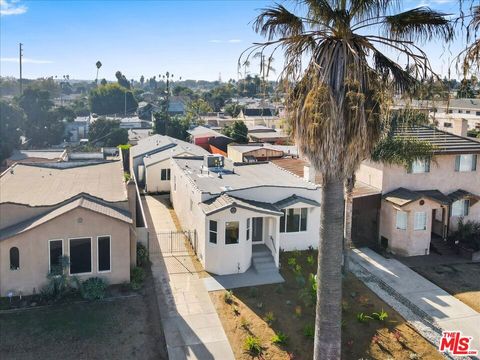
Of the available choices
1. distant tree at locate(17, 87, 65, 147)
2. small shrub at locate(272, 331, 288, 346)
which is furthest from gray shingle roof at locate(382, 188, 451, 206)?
distant tree at locate(17, 87, 65, 147)

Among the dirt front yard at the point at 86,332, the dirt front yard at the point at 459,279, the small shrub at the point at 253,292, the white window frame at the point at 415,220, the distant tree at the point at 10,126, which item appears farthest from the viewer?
the distant tree at the point at 10,126

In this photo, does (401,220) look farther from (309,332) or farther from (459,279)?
(309,332)

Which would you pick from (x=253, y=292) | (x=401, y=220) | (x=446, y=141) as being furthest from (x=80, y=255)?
(x=446, y=141)

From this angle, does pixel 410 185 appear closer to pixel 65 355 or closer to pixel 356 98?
pixel 356 98

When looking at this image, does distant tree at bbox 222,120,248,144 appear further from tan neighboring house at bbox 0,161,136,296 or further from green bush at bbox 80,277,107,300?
green bush at bbox 80,277,107,300

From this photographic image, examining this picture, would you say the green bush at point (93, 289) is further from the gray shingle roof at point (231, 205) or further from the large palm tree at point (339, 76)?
the large palm tree at point (339, 76)

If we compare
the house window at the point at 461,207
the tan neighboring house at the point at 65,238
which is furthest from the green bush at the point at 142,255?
the house window at the point at 461,207
